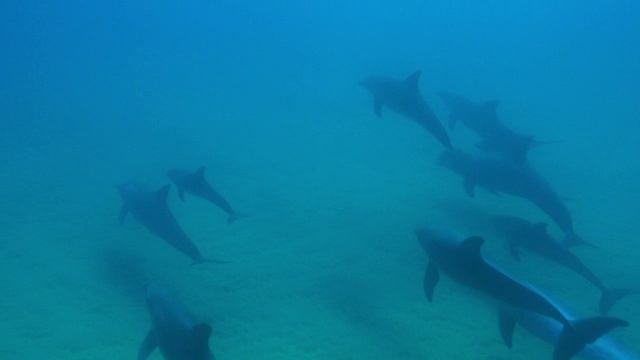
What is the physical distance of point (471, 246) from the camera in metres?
5.32

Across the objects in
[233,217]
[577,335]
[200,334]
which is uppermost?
[233,217]

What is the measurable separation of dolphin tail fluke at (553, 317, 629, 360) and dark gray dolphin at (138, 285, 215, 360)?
3.68m

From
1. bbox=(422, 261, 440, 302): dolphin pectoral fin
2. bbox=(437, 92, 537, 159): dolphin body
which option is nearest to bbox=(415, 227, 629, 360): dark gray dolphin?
bbox=(422, 261, 440, 302): dolphin pectoral fin

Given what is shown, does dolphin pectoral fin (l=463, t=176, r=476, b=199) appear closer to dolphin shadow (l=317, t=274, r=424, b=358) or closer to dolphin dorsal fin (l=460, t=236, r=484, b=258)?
dolphin shadow (l=317, t=274, r=424, b=358)

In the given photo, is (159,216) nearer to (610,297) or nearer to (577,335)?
(577,335)

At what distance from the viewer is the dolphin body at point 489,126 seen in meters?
9.70

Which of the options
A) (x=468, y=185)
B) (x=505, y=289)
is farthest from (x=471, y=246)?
(x=468, y=185)

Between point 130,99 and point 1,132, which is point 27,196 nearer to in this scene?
point 1,132

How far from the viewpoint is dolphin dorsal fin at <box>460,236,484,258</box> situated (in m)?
5.22

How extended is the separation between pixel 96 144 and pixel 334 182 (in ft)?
28.1

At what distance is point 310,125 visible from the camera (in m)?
18.0

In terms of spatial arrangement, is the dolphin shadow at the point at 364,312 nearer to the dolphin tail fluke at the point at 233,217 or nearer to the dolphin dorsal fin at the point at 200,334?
the dolphin tail fluke at the point at 233,217

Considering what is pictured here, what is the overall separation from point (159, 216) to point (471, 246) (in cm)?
503

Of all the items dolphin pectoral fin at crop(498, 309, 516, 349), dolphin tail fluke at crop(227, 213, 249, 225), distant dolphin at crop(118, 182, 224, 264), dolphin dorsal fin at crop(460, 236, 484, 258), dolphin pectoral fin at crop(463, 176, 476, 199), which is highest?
dolphin pectoral fin at crop(463, 176, 476, 199)
